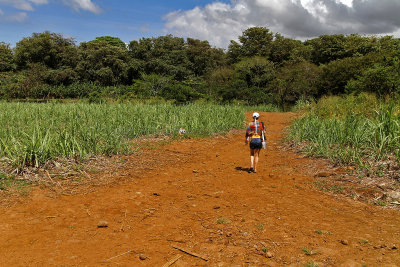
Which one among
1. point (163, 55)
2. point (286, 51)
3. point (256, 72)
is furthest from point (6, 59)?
point (286, 51)

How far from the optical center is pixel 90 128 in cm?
530

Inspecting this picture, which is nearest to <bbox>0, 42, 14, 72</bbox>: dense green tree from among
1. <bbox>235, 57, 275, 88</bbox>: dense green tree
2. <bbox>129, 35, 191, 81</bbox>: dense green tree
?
<bbox>129, 35, 191, 81</bbox>: dense green tree

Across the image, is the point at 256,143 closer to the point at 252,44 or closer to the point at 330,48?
the point at 330,48

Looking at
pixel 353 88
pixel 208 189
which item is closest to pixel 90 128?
pixel 208 189

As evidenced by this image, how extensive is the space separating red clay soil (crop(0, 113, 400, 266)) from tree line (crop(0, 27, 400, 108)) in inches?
536

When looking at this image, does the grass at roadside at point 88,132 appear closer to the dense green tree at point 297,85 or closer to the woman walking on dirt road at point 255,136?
the woman walking on dirt road at point 255,136

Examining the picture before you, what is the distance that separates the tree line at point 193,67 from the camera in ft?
71.0

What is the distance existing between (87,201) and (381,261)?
3.33 metres

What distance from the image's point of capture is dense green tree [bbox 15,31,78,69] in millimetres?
30480

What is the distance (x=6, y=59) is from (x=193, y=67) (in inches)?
913

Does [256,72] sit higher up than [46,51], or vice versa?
[46,51]

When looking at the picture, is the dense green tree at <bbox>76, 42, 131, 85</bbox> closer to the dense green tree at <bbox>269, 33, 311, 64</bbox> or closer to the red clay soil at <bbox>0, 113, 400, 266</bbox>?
the dense green tree at <bbox>269, 33, 311, 64</bbox>

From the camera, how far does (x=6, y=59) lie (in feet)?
106

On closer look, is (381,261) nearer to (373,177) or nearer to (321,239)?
(321,239)
